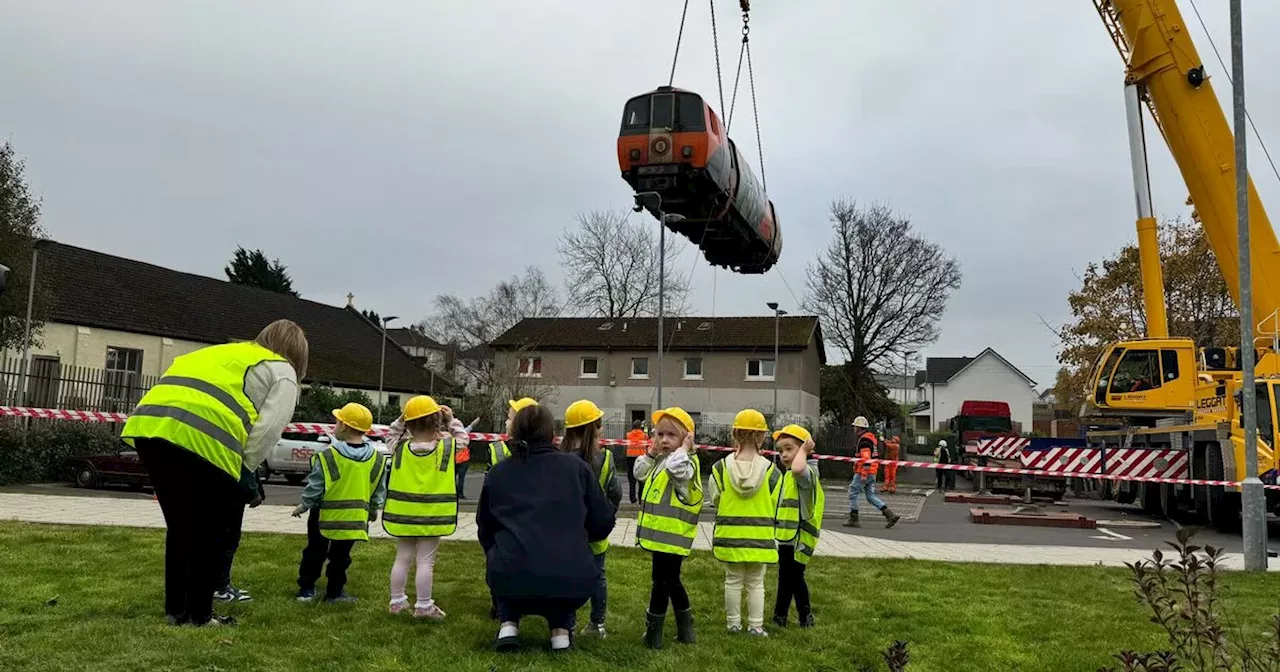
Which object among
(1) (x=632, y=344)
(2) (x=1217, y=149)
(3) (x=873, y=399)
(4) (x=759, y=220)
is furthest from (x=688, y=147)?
(3) (x=873, y=399)

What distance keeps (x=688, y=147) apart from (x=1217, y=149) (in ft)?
32.3

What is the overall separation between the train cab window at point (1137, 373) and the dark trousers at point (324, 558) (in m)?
16.2

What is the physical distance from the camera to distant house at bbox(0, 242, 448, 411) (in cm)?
2125

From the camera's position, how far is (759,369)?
44.7 m

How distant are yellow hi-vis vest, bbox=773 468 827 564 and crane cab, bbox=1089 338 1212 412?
13.9 metres

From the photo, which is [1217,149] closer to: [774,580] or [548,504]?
[774,580]

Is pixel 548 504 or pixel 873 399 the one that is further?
pixel 873 399

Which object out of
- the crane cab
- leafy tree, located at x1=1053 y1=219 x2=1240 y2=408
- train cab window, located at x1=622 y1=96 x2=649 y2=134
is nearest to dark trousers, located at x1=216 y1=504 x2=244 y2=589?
train cab window, located at x1=622 y1=96 x2=649 y2=134

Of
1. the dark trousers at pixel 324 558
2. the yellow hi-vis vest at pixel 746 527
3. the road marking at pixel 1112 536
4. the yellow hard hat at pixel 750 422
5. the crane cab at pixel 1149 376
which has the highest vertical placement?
the crane cab at pixel 1149 376

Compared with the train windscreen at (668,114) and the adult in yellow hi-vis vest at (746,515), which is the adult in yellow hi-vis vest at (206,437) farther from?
the train windscreen at (668,114)

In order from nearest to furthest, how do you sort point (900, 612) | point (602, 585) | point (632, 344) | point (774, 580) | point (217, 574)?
point (217, 574), point (602, 585), point (900, 612), point (774, 580), point (632, 344)

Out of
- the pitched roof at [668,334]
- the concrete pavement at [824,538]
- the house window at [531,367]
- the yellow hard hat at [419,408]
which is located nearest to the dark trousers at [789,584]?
the yellow hard hat at [419,408]

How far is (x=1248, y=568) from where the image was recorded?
32.9 ft

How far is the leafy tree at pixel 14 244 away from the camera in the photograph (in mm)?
21031
